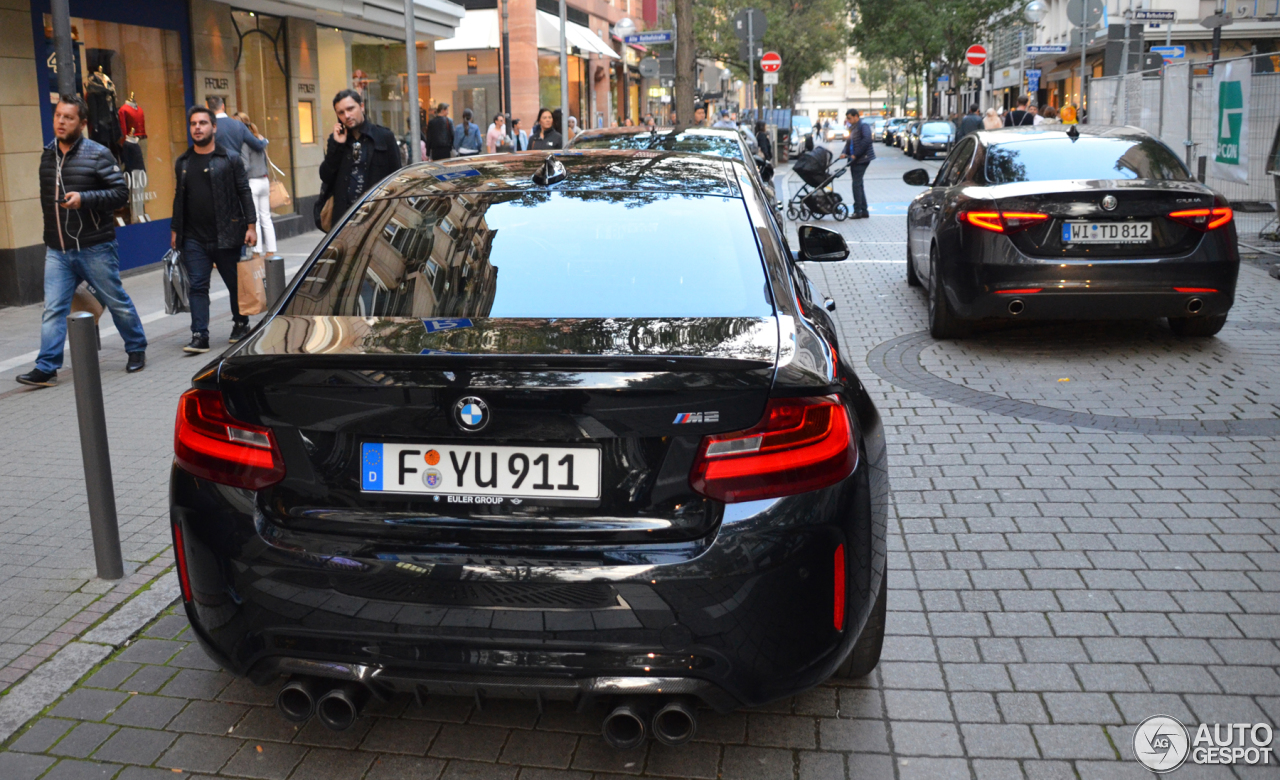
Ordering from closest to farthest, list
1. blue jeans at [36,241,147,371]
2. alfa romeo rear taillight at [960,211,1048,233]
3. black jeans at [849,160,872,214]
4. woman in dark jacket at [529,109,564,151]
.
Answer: alfa romeo rear taillight at [960,211,1048,233], blue jeans at [36,241,147,371], woman in dark jacket at [529,109,564,151], black jeans at [849,160,872,214]

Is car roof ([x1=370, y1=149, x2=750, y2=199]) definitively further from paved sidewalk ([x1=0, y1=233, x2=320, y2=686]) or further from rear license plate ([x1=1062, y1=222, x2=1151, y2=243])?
rear license plate ([x1=1062, y1=222, x2=1151, y2=243])

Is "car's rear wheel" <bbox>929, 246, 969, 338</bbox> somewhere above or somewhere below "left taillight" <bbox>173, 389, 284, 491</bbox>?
below

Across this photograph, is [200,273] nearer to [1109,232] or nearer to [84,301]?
[84,301]

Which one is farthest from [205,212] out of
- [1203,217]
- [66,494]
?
[1203,217]

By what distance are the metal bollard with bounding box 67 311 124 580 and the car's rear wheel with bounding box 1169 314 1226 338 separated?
23.3 feet

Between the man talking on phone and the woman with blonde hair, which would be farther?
the woman with blonde hair

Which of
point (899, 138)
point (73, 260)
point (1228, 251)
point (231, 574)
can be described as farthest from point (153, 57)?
point (899, 138)

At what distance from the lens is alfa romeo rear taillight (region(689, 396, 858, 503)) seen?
2.82 metres

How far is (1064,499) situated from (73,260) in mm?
6551

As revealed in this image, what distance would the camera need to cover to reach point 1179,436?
633cm

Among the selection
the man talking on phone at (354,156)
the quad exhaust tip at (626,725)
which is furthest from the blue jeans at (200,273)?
the quad exhaust tip at (626,725)

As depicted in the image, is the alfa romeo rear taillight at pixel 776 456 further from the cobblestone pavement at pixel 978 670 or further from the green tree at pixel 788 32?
the green tree at pixel 788 32
